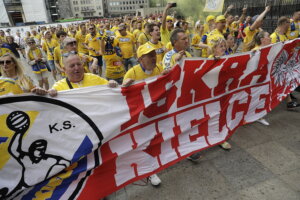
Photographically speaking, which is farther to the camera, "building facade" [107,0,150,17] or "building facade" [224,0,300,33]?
"building facade" [107,0,150,17]

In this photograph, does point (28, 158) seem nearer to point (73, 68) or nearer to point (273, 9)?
point (73, 68)

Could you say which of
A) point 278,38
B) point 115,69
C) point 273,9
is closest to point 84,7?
point 273,9

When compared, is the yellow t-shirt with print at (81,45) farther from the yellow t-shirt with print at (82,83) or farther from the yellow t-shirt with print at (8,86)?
the yellow t-shirt with print at (82,83)

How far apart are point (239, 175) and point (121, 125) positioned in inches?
71.7

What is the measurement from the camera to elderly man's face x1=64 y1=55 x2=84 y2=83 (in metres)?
2.41

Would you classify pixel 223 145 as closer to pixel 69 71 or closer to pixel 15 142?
pixel 69 71

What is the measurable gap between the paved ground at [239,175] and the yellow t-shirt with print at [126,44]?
160 inches

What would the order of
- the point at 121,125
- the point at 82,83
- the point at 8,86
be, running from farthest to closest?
1. the point at 8,86
2. the point at 82,83
3. the point at 121,125

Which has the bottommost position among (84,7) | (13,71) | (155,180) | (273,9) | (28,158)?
(155,180)

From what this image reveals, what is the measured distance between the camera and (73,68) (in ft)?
7.94

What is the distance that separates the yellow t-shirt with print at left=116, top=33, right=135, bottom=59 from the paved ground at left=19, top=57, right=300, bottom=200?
407 centimetres

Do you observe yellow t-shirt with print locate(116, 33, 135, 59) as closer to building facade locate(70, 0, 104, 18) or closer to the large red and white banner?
the large red and white banner

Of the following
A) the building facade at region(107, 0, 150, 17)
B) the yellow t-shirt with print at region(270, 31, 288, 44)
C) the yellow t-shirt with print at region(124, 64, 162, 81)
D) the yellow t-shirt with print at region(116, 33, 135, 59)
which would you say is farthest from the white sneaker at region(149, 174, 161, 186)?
the building facade at region(107, 0, 150, 17)

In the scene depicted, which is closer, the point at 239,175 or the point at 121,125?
the point at 121,125
